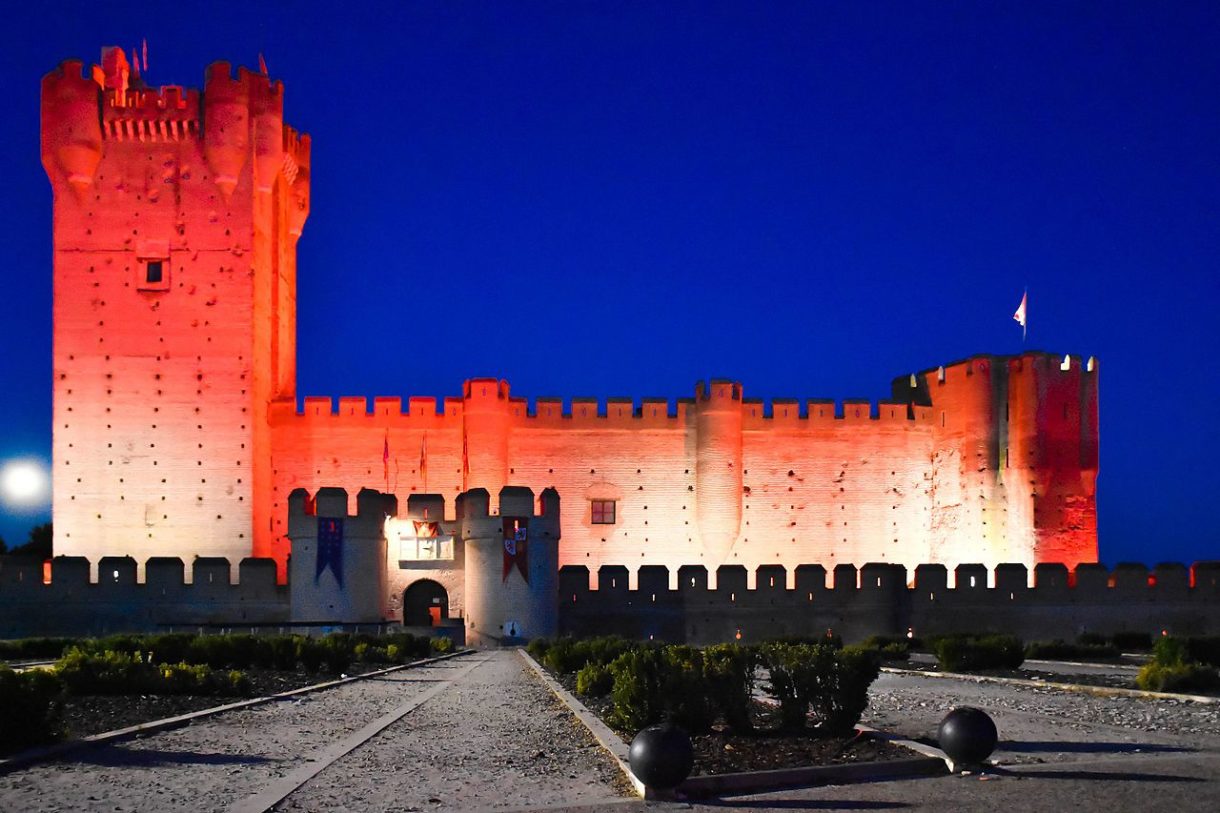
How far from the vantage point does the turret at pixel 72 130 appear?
3531 centimetres

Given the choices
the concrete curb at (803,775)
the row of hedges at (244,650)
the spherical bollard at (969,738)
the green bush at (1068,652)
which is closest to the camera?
the concrete curb at (803,775)

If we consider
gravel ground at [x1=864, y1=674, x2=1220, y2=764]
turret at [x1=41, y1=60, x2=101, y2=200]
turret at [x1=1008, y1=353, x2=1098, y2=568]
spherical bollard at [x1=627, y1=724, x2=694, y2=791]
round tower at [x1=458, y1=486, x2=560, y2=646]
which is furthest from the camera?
turret at [x1=1008, y1=353, x2=1098, y2=568]

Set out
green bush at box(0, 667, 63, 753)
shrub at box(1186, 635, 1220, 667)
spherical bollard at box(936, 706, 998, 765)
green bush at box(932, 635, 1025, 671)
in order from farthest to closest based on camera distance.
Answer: shrub at box(1186, 635, 1220, 667) < green bush at box(932, 635, 1025, 671) < green bush at box(0, 667, 63, 753) < spherical bollard at box(936, 706, 998, 765)

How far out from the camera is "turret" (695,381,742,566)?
37.8 m

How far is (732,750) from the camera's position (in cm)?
843

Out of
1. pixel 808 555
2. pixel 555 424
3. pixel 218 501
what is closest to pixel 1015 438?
pixel 808 555

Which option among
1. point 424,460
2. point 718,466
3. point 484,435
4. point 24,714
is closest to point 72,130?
point 424,460

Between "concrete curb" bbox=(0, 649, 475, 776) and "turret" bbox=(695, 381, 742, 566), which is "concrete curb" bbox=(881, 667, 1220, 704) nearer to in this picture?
"concrete curb" bbox=(0, 649, 475, 776)

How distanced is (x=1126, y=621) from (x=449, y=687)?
20523mm

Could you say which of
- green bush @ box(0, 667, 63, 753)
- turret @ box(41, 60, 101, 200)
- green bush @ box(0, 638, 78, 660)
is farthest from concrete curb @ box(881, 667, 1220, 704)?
turret @ box(41, 60, 101, 200)

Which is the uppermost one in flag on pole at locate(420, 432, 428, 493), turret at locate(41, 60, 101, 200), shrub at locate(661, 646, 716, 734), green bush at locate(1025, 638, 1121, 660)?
turret at locate(41, 60, 101, 200)

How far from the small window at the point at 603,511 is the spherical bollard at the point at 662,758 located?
31.0 metres

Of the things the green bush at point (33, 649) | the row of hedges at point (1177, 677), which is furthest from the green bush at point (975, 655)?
the green bush at point (33, 649)

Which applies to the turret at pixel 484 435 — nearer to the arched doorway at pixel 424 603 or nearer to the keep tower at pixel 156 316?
the keep tower at pixel 156 316
